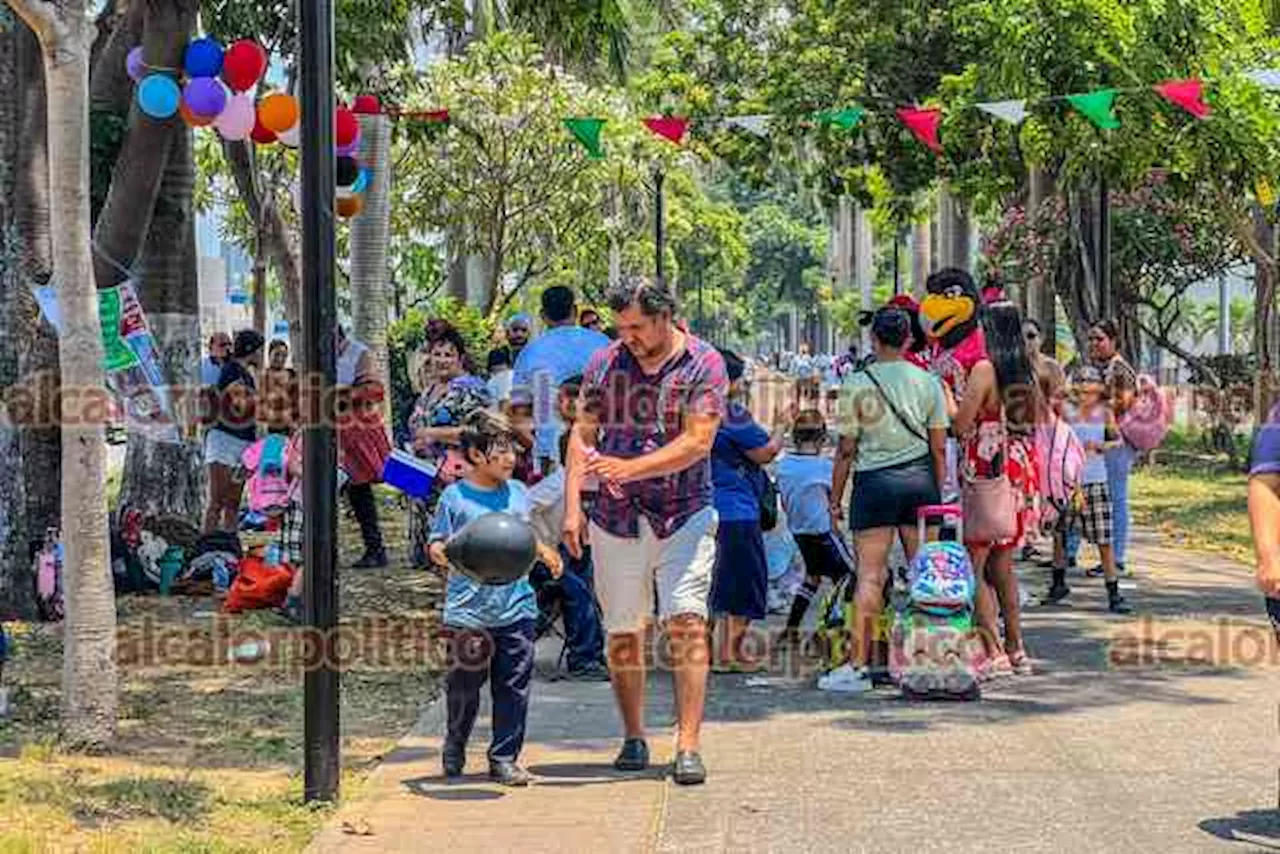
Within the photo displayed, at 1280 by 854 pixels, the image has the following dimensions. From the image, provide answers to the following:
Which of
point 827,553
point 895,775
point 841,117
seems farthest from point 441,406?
point 841,117

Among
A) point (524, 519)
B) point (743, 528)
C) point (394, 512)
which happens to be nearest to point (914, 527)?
point (743, 528)

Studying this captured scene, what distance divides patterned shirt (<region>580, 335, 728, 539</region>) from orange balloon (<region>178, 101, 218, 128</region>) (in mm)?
4708

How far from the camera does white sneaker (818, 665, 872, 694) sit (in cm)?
923

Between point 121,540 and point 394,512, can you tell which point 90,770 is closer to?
point 121,540

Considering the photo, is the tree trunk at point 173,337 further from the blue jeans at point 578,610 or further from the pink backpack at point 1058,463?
the pink backpack at point 1058,463

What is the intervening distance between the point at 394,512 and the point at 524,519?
40.3ft

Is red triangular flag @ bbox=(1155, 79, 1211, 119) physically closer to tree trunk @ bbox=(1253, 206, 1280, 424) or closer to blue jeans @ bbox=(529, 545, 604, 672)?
tree trunk @ bbox=(1253, 206, 1280, 424)

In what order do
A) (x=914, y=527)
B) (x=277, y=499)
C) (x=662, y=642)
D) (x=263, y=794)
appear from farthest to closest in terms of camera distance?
(x=277, y=499) → (x=662, y=642) → (x=914, y=527) → (x=263, y=794)

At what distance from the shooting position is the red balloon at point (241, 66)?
11.4 m

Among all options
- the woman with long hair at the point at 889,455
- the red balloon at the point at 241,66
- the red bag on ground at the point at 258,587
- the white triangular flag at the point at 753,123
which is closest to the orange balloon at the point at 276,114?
the red balloon at the point at 241,66

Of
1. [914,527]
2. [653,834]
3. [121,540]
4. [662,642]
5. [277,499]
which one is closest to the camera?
[653,834]

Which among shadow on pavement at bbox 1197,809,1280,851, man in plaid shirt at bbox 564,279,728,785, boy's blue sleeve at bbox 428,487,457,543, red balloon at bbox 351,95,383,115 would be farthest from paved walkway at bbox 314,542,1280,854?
red balloon at bbox 351,95,383,115

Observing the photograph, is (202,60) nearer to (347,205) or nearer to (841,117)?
(347,205)

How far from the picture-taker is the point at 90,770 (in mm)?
7445
